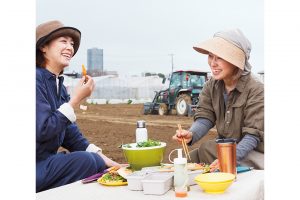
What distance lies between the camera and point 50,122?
60.6 inches

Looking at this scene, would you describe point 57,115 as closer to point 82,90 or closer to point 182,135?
point 82,90

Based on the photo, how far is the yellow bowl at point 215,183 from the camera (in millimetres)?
1197

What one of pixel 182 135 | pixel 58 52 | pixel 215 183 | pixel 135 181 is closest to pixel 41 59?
pixel 58 52

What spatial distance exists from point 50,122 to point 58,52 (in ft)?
1.20

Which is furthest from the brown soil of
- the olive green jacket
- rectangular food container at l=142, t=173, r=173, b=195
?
rectangular food container at l=142, t=173, r=173, b=195

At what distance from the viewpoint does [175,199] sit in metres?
1.17

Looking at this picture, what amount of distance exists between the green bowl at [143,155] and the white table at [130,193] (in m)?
0.14

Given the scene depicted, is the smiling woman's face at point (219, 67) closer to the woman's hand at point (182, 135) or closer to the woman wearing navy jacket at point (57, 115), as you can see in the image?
the woman's hand at point (182, 135)

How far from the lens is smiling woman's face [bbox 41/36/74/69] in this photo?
179 centimetres

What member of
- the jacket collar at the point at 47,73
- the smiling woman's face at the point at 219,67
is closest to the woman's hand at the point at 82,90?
the jacket collar at the point at 47,73

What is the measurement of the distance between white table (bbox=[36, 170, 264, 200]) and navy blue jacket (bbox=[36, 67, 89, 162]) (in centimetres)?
26
